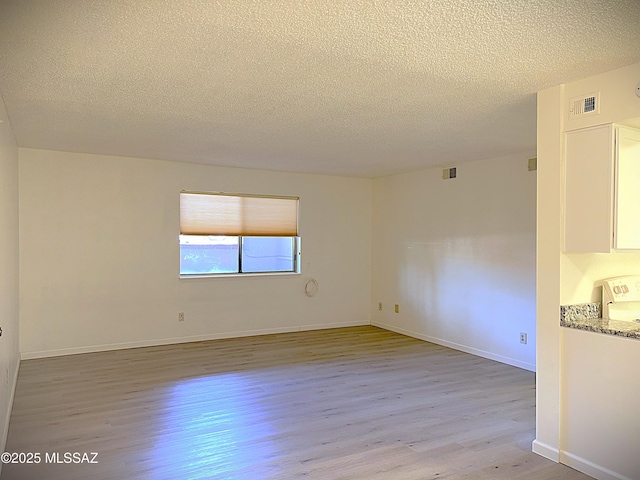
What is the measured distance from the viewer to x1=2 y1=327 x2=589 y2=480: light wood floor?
2902mm

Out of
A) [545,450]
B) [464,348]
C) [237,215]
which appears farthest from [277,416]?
[237,215]

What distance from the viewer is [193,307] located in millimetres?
6305

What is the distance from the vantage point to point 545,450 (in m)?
3.07

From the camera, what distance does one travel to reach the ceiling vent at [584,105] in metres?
2.82

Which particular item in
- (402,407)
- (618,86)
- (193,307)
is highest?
(618,86)

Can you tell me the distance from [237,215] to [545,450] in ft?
15.4

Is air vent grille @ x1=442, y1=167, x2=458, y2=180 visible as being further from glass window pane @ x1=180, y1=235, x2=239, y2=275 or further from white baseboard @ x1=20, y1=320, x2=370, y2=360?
glass window pane @ x1=180, y1=235, x2=239, y2=275

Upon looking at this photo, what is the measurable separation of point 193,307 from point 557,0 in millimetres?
5438

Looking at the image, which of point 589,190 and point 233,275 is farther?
point 233,275

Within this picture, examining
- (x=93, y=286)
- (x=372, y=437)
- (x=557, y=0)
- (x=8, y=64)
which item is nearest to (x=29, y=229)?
(x=93, y=286)

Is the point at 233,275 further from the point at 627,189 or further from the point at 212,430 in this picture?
the point at 627,189

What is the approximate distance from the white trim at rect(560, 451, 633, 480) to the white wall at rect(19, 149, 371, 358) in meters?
4.49

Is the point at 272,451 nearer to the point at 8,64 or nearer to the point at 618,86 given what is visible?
the point at 8,64

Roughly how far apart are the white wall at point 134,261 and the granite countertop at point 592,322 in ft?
14.7
